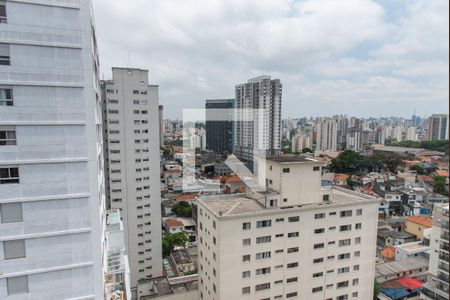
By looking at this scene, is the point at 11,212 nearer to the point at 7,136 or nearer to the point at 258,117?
the point at 7,136

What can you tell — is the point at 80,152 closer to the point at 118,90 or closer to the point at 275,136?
the point at 118,90

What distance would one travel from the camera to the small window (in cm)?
256

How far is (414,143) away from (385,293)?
66.0 feet

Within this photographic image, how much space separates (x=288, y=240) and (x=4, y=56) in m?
4.44

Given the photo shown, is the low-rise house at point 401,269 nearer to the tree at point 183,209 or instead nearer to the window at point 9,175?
the window at point 9,175

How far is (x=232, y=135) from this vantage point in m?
7.85

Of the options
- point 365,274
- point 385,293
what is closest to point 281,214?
point 365,274

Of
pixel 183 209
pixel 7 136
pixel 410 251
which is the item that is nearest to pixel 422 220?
pixel 410 251

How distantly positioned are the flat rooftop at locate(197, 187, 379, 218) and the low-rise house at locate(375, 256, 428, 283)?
10.9 feet

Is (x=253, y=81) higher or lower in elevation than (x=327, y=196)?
higher

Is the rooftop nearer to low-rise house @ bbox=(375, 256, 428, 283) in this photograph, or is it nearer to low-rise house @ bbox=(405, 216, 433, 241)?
low-rise house @ bbox=(405, 216, 433, 241)

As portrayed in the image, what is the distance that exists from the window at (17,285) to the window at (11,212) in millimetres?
543

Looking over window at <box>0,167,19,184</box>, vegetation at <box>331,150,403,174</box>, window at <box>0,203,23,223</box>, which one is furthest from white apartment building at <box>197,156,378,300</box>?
vegetation at <box>331,150,403,174</box>

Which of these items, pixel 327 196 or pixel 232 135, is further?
pixel 232 135
